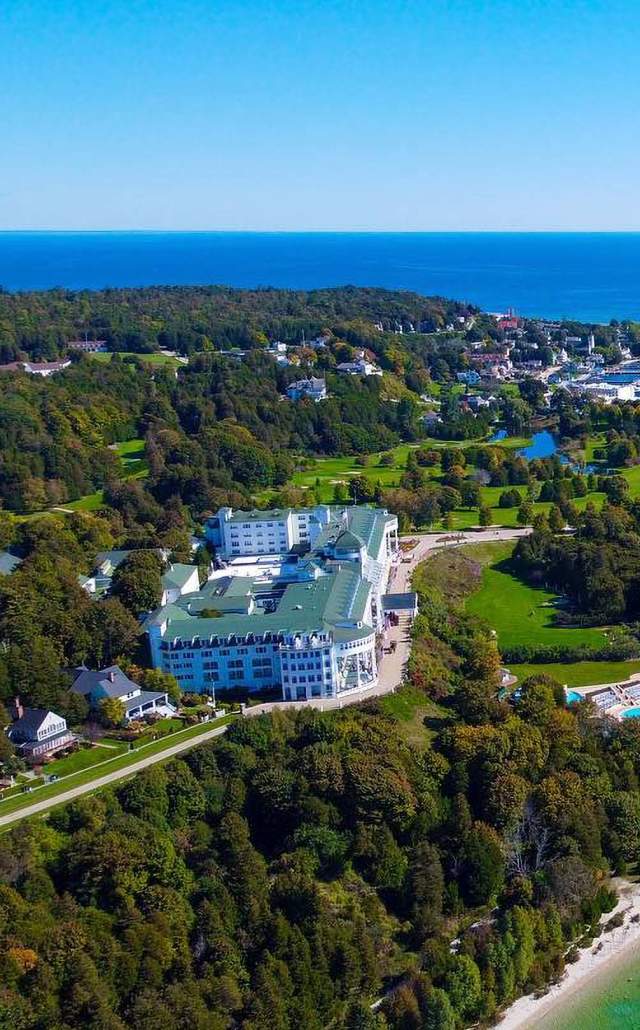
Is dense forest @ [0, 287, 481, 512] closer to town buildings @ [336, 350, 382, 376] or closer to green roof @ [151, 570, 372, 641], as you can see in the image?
town buildings @ [336, 350, 382, 376]

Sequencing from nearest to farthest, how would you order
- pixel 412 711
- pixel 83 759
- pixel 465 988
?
pixel 465 988 → pixel 83 759 → pixel 412 711

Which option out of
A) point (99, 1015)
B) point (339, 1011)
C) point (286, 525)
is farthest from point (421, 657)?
point (99, 1015)

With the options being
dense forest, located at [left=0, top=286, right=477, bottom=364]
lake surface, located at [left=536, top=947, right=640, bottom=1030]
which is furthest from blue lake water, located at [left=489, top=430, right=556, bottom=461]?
lake surface, located at [left=536, top=947, right=640, bottom=1030]

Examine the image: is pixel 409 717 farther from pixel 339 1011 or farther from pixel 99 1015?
pixel 99 1015

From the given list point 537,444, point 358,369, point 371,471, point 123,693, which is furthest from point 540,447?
point 123,693

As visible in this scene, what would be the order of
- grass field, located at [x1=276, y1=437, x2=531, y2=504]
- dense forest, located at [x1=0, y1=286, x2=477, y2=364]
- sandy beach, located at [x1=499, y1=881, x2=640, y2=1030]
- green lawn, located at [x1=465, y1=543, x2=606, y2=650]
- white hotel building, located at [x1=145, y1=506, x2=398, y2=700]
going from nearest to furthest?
sandy beach, located at [x1=499, y1=881, x2=640, y2=1030] → white hotel building, located at [x1=145, y1=506, x2=398, y2=700] → green lawn, located at [x1=465, y1=543, x2=606, y2=650] → grass field, located at [x1=276, y1=437, x2=531, y2=504] → dense forest, located at [x1=0, y1=286, x2=477, y2=364]

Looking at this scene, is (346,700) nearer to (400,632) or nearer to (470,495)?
(400,632)
